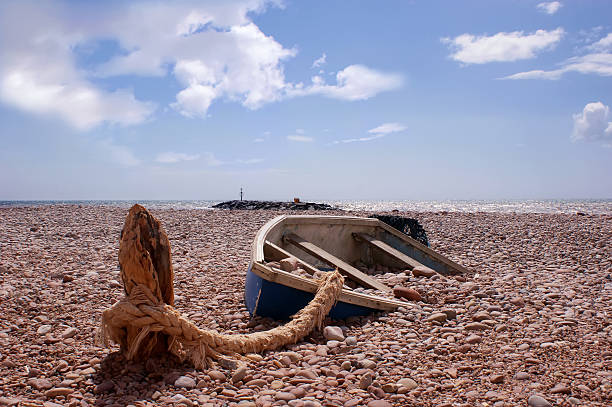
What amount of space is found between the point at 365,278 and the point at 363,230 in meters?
2.15

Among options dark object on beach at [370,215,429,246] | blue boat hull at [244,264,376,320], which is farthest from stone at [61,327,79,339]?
dark object on beach at [370,215,429,246]

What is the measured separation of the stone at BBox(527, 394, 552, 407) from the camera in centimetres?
224

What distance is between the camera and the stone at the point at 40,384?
265cm

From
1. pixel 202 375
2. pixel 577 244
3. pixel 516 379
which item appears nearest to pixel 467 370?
pixel 516 379

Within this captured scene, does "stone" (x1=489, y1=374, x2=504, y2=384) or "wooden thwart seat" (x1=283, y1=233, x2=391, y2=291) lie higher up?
"wooden thwart seat" (x1=283, y1=233, x2=391, y2=291)

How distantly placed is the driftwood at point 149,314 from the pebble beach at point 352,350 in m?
0.11

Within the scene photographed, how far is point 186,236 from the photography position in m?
10.6

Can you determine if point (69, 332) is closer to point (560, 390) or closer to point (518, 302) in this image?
point (560, 390)

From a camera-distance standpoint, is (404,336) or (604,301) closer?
(404,336)

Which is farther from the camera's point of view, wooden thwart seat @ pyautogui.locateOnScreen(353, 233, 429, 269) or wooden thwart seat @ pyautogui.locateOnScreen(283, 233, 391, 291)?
wooden thwart seat @ pyautogui.locateOnScreen(353, 233, 429, 269)

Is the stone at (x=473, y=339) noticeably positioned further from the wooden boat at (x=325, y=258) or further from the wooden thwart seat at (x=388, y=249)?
the wooden thwart seat at (x=388, y=249)

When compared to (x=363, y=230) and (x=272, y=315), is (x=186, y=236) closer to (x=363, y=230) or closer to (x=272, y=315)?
(x=363, y=230)

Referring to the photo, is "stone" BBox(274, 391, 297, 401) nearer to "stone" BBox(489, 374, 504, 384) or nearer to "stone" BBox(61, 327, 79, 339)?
"stone" BBox(489, 374, 504, 384)

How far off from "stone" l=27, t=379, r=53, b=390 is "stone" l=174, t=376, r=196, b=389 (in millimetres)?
787
